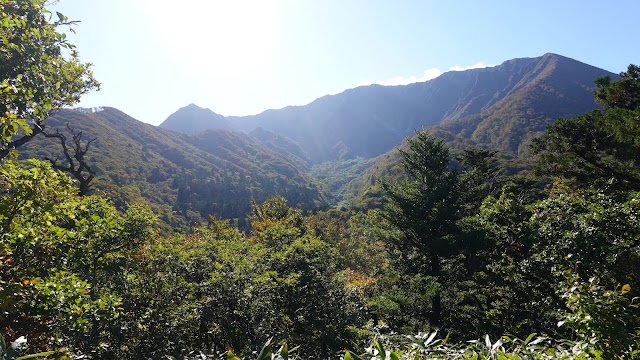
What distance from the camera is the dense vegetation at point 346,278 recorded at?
349cm

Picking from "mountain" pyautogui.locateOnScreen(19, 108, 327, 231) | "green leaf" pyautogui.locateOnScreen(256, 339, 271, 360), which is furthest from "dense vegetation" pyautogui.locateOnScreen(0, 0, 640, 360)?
"mountain" pyautogui.locateOnScreen(19, 108, 327, 231)

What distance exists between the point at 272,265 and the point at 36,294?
5884 mm

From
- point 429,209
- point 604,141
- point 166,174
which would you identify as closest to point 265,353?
point 429,209

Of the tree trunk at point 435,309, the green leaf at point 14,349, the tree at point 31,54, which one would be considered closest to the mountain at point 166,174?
the tree at point 31,54

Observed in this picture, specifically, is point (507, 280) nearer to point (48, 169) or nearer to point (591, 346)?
point (591, 346)

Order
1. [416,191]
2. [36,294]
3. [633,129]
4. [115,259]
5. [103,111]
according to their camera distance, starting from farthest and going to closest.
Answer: [103,111], [416,191], [633,129], [115,259], [36,294]

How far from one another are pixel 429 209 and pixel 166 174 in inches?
5182

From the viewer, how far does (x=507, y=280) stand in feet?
34.9

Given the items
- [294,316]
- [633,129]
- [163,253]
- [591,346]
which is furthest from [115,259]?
[633,129]

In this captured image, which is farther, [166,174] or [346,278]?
[166,174]

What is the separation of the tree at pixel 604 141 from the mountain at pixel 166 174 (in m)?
68.6

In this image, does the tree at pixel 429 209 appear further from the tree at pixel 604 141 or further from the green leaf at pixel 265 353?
the green leaf at pixel 265 353

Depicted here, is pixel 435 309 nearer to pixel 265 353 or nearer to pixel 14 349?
pixel 265 353

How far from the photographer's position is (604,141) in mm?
14844
